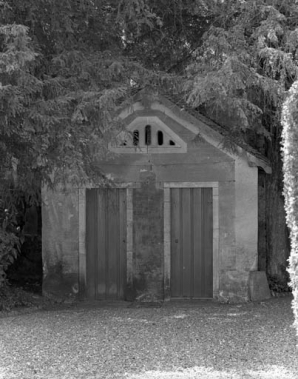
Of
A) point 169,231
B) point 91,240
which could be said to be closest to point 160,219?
point 169,231

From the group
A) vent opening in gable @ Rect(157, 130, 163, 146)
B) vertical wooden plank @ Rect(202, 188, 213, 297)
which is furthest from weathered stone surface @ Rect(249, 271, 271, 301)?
vent opening in gable @ Rect(157, 130, 163, 146)

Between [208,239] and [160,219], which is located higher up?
[160,219]

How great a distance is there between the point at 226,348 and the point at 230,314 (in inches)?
107

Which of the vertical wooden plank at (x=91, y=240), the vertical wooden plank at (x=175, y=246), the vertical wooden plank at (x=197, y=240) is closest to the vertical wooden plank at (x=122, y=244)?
the vertical wooden plank at (x=91, y=240)

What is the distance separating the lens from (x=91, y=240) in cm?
1284

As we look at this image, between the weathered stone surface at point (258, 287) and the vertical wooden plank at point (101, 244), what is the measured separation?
2.78 meters

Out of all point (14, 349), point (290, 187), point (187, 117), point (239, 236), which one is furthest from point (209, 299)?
point (290, 187)

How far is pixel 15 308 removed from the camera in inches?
472

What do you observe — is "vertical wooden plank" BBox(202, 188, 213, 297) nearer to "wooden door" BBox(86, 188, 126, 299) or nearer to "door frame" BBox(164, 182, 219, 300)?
"door frame" BBox(164, 182, 219, 300)

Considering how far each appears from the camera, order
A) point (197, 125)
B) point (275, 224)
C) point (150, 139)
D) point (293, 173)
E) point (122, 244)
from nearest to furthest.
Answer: point (293, 173) < point (197, 125) < point (150, 139) < point (122, 244) < point (275, 224)

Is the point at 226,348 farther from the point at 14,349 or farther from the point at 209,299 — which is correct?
the point at 209,299

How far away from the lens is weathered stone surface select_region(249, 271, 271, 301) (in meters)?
12.5

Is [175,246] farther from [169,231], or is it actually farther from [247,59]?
[247,59]

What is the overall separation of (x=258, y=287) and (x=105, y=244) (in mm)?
3000
